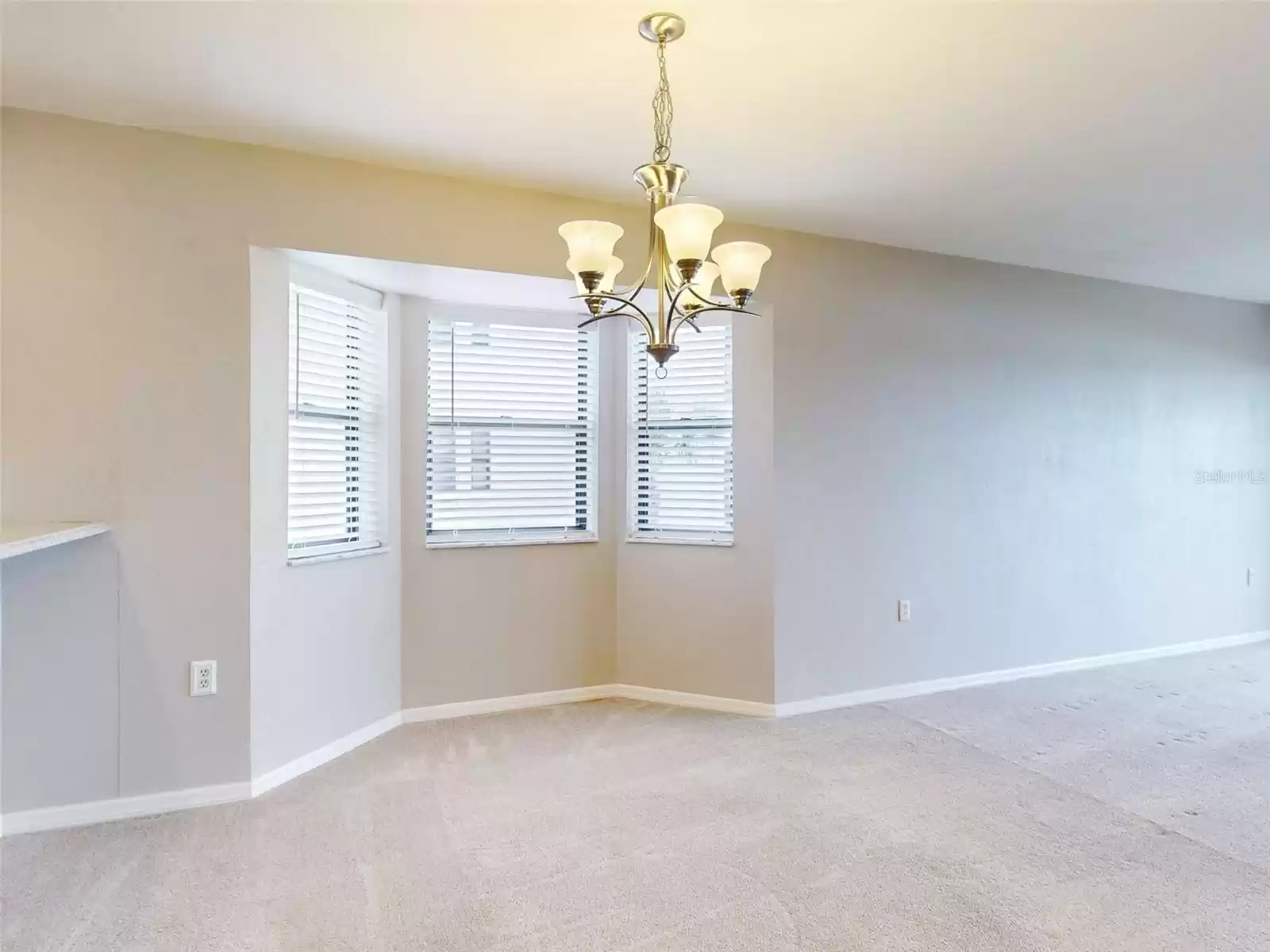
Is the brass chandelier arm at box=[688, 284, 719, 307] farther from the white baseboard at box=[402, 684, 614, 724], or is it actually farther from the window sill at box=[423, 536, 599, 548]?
the white baseboard at box=[402, 684, 614, 724]

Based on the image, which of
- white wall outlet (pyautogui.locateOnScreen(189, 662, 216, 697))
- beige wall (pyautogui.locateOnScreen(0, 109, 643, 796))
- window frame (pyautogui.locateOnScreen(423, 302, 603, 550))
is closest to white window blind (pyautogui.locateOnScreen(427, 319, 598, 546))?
window frame (pyautogui.locateOnScreen(423, 302, 603, 550))

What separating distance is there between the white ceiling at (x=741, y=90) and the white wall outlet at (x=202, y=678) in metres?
1.89

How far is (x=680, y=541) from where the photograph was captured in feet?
12.6

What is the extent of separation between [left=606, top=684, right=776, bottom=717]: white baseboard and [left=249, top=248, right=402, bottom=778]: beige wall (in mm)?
1145

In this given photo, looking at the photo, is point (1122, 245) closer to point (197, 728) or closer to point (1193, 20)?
point (1193, 20)

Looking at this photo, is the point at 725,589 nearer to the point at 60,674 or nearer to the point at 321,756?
the point at 321,756

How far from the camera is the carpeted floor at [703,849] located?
6.35ft

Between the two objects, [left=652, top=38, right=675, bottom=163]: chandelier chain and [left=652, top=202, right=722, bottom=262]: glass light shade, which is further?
[left=652, top=38, right=675, bottom=163]: chandelier chain

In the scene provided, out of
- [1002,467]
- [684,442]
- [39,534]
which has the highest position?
[684,442]

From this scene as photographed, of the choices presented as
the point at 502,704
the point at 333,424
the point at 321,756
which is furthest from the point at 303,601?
the point at 502,704

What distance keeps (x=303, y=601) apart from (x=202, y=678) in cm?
47

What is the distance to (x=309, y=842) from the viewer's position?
93.7 inches

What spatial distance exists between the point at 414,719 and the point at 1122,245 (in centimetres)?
436

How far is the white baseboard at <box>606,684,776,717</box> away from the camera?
3.66 meters
